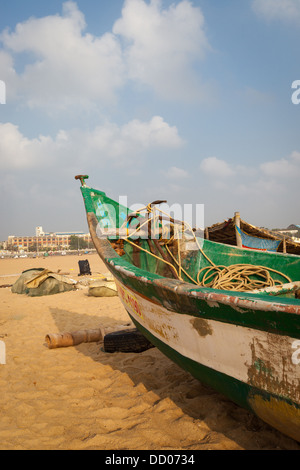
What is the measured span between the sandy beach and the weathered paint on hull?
426 mm

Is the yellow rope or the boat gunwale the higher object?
the boat gunwale

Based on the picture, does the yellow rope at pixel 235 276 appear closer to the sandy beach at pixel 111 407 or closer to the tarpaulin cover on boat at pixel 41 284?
the sandy beach at pixel 111 407

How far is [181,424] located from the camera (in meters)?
2.04

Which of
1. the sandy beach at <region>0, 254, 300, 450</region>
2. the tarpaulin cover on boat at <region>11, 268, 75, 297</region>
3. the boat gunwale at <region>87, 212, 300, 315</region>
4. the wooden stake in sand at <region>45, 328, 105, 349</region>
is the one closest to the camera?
the boat gunwale at <region>87, 212, 300, 315</region>

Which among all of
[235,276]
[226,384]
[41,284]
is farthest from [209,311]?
[41,284]

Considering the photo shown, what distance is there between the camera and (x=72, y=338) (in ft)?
13.5

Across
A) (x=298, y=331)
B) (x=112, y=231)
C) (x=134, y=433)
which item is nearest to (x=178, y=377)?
(x=134, y=433)

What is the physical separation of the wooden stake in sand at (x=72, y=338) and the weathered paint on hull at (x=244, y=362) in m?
2.49

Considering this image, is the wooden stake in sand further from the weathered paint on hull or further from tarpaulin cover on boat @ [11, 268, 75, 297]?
tarpaulin cover on boat @ [11, 268, 75, 297]

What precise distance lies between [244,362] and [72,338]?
3170 millimetres

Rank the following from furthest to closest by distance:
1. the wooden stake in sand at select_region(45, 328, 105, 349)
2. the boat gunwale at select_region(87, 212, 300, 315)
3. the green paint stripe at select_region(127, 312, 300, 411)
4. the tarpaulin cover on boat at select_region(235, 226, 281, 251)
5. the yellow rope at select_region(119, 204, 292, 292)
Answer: the tarpaulin cover on boat at select_region(235, 226, 281, 251)
the wooden stake in sand at select_region(45, 328, 105, 349)
the yellow rope at select_region(119, 204, 292, 292)
the green paint stripe at select_region(127, 312, 300, 411)
the boat gunwale at select_region(87, 212, 300, 315)

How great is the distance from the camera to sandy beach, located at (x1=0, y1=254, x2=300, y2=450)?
1876 mm

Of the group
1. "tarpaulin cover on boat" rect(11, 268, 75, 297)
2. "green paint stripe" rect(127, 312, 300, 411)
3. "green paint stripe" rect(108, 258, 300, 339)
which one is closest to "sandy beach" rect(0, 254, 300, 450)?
"green paint stripe" rect(127, 312, 300, 411)

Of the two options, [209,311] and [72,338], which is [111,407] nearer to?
[209,311]
